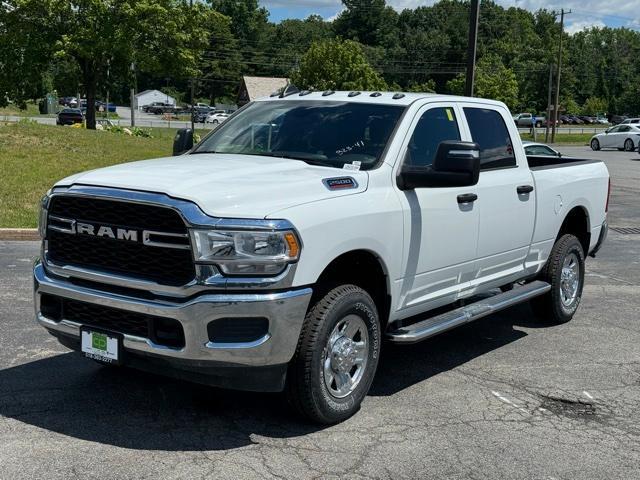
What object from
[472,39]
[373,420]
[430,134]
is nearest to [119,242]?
[373,420]

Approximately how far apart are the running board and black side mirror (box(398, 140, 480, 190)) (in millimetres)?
964

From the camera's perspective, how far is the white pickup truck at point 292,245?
4082mm

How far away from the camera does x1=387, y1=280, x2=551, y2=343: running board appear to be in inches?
202

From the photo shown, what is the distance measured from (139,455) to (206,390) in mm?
1081

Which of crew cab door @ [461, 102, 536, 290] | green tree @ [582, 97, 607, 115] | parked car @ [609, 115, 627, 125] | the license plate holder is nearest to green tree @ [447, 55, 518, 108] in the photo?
parked car @ [609, 115, 627, 125]

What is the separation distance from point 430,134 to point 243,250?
2093 mm

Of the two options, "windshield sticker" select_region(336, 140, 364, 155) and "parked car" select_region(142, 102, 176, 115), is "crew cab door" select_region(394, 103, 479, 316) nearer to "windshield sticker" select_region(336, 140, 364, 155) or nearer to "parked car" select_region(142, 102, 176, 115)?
"windshield sticker" select_region(336, 140, 364, 155)

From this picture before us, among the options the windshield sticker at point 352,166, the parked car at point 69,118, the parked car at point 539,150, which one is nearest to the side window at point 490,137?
the windshield sticker at point 352,166

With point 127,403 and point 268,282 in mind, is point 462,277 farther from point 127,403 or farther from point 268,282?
point 127,403

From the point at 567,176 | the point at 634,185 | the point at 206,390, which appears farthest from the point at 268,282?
the point at 634,185

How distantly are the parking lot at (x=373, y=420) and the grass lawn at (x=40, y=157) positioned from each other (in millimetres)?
7147

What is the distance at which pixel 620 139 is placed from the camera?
45938 millimetres

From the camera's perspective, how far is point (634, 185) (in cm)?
2411

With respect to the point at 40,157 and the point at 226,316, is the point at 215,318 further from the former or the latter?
the point at 40,157
